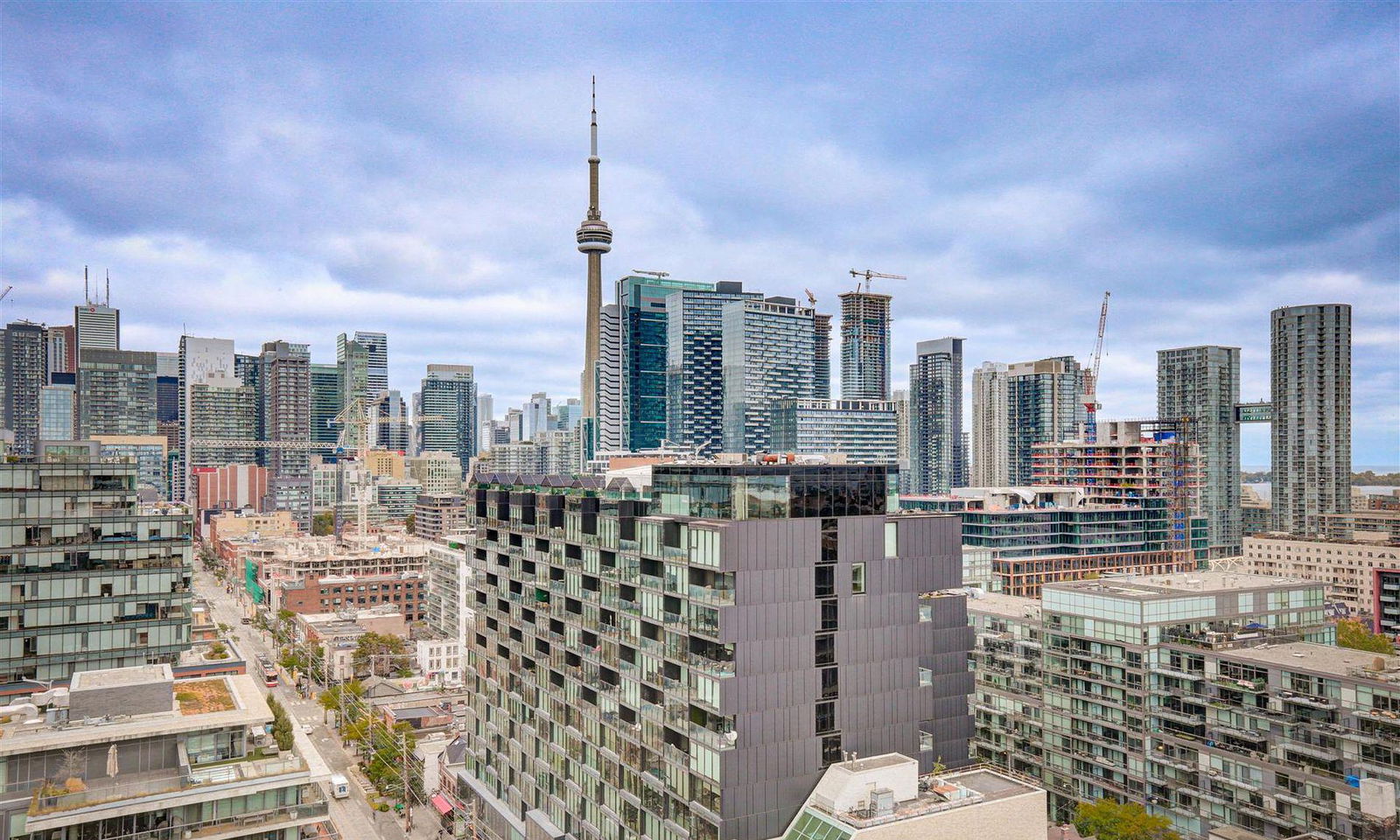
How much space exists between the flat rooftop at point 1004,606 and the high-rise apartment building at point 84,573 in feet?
244

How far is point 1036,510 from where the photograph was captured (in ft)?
484

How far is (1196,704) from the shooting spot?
235 ft

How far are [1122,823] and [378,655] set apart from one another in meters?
114

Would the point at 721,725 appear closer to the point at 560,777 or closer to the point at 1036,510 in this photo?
the point at 560,777

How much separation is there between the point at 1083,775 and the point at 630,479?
48513 mm

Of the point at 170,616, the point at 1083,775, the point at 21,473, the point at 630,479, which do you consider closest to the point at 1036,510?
the point at 1083,775

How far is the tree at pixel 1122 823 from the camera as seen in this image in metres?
66.9

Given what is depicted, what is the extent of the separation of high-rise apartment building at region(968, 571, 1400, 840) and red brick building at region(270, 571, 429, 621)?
132m

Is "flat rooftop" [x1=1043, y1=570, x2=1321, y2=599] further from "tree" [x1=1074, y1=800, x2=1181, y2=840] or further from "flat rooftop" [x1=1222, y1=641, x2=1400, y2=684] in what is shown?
"tree" [x1=1074, y1=800, x2=1181, y2=840]

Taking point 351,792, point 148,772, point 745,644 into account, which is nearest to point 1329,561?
point 745,644

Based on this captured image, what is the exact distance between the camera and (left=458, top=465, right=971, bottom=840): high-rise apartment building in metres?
49.0

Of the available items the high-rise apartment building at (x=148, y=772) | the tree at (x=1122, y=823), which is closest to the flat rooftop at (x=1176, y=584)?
the tree at (x=1122, y=823)

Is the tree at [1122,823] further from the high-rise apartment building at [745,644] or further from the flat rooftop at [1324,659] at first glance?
the high-rise apartment building at [745,644]

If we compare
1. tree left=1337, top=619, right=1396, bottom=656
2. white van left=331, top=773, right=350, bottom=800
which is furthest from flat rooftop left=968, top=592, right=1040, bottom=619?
white van left=331, top=773, right=350, bottom=800
